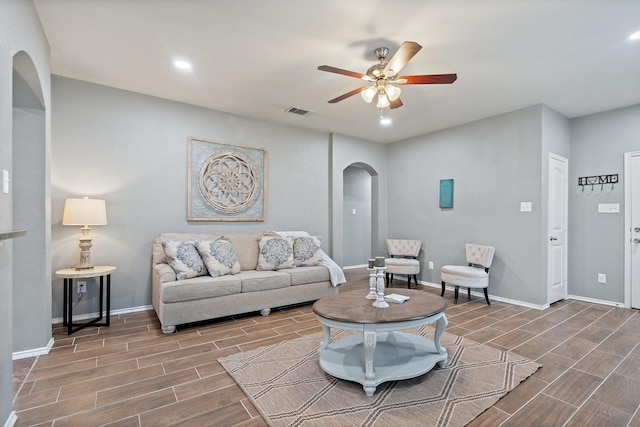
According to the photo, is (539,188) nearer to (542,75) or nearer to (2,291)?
(542,75)

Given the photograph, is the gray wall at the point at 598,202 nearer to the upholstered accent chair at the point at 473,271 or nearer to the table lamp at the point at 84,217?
the upholstered accent chair at the point at 473,271

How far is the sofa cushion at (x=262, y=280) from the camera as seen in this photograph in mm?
3598

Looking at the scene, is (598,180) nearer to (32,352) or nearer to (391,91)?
(391,91)

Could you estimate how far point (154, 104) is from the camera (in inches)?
155

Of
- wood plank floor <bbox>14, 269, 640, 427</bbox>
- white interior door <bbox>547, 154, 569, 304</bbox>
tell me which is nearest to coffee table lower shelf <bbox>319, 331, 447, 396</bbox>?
wood plank floor <bbox>14, 269, 640, 427</bbox>

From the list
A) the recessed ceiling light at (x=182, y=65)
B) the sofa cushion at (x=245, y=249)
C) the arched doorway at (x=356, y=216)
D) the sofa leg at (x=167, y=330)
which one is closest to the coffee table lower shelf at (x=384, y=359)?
the sofa leg at (x=167, y=330)

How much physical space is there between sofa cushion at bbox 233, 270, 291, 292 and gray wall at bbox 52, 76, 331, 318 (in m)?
0.97

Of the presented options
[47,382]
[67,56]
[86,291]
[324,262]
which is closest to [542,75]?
[324,262]

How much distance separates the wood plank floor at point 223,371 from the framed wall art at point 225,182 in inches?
58.8

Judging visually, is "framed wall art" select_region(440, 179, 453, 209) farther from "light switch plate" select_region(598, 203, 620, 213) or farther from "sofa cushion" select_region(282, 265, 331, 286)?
"sofa cushion" select_region(282, 265, 331, 286)

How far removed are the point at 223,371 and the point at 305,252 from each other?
7.01ft

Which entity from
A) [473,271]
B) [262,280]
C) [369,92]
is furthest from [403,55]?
[473,271]

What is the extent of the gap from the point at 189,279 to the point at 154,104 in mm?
2274

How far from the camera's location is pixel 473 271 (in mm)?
4258
